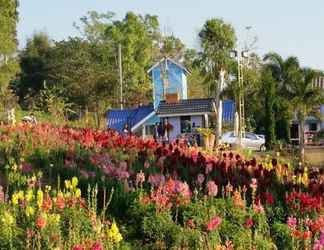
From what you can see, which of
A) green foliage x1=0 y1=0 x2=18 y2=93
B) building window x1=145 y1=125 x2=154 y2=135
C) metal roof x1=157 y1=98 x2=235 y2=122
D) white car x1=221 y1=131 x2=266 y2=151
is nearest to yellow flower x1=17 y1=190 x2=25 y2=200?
white car x1=221 y1=131 x2=266 y2=151

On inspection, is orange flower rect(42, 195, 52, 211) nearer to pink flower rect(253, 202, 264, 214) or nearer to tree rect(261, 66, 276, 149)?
pink flower rect(253, 202, 264, 214)

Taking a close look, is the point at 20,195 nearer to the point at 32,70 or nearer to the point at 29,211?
the point at 29,211

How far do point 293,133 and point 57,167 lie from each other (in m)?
43.7

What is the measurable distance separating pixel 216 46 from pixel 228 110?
430cm

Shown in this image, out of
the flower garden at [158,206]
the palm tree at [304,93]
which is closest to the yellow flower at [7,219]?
the flower garden at [158,206]

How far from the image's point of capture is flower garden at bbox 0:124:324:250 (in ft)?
18.6

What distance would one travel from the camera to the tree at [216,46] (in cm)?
4481

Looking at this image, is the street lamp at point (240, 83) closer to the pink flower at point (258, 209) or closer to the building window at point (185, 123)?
the building window at point (185, 123)

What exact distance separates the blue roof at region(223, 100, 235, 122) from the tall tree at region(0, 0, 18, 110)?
14.8 metres

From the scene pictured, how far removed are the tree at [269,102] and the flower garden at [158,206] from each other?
110 feet

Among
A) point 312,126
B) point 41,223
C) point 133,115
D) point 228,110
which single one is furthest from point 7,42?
point 41,223

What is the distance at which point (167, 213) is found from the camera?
6.43m

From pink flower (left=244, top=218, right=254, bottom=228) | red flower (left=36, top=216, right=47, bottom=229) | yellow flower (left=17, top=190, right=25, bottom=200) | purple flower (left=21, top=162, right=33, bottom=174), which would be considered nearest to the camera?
red flower (left=36, top=216, right=47, bottom=229)

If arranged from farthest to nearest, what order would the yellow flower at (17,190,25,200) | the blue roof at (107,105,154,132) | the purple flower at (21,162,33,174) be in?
1. the blue roof at (107,105,154,132)
2. the purple flower at (21,162,33,174)
3. the yellow flower at (17,190,25,200)
